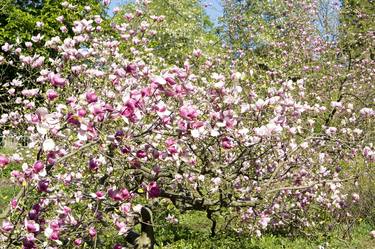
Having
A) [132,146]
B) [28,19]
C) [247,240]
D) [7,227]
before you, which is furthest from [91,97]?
[28,19]

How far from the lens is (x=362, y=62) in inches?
542

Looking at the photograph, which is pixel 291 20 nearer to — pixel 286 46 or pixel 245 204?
pixel 286 46

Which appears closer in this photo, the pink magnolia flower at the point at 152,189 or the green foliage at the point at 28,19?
the pink magnolia flower at the point at 152,189

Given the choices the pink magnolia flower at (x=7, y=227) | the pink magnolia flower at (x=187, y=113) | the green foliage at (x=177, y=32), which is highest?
the pink magnolia flower at (x=187, y=113)

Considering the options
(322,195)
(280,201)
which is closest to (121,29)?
(280,201)

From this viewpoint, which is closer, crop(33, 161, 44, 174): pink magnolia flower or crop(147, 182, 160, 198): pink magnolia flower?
crop(33, 161, 44, 174): pink magnolia flower

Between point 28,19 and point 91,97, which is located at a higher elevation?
point 91,97

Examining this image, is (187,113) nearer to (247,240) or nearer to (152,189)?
(152,189)

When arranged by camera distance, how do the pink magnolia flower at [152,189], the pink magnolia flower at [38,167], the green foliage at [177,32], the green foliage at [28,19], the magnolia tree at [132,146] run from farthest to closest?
1. the green foliage at [177,32]
2. the green foliage at [28,19]
3. the pink magnolia flower at [152,189]
4. the magnolia tree at [132,146]
5. the pink magnolia flower at [38,167]

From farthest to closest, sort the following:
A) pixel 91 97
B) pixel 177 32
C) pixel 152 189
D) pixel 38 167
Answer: pixel 177 32, pixel 152 189, pixel 38 167, pixel 91 97

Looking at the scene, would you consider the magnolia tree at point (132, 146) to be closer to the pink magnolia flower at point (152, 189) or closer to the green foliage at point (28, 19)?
the pink magnolia flower at point (152, 189)

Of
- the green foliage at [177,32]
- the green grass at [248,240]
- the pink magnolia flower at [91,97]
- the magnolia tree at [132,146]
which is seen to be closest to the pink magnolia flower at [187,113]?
the magnolia tree at [132,146]

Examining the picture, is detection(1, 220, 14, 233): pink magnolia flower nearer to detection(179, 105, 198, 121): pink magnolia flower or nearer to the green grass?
detection(179, 105, 198, 121): pink magnolia flower

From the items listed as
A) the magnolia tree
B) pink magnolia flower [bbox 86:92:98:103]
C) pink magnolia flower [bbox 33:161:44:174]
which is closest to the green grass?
the magnolia tree
